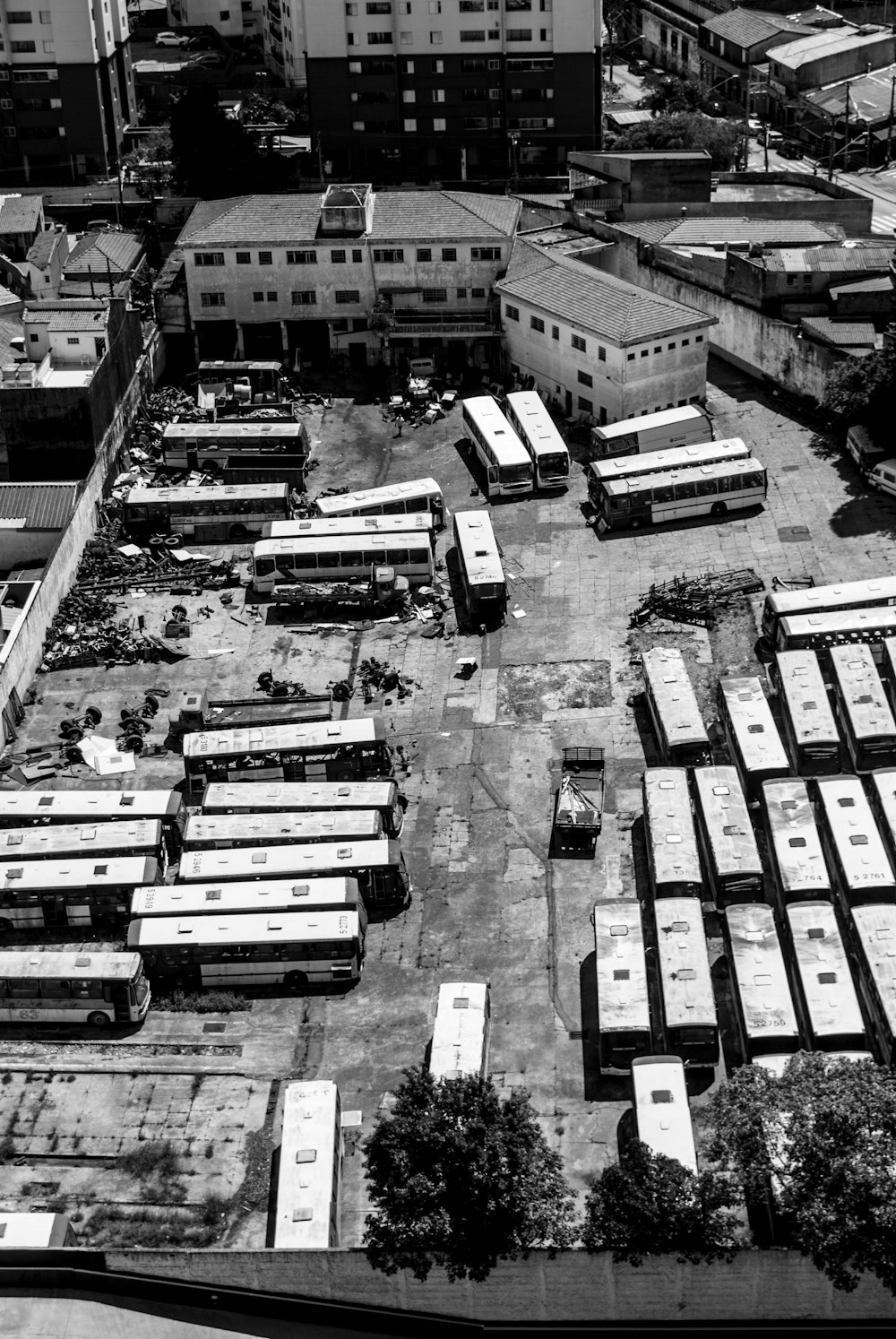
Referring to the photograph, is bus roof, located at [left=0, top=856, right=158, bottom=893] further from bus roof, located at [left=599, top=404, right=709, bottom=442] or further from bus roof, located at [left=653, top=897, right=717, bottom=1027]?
bus roof, located at [left=599, top=404, right=709, bottom=442]

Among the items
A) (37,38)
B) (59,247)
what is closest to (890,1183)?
(59,247)

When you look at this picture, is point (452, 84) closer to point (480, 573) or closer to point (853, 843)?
point (480, 573)

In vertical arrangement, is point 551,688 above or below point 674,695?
below

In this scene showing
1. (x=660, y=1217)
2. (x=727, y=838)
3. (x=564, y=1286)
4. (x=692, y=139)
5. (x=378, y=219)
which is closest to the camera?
(x=660, y=1217)

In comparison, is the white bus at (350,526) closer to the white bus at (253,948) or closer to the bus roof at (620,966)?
the white bus at (253,948)

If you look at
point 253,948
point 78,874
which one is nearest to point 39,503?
point 78,874
